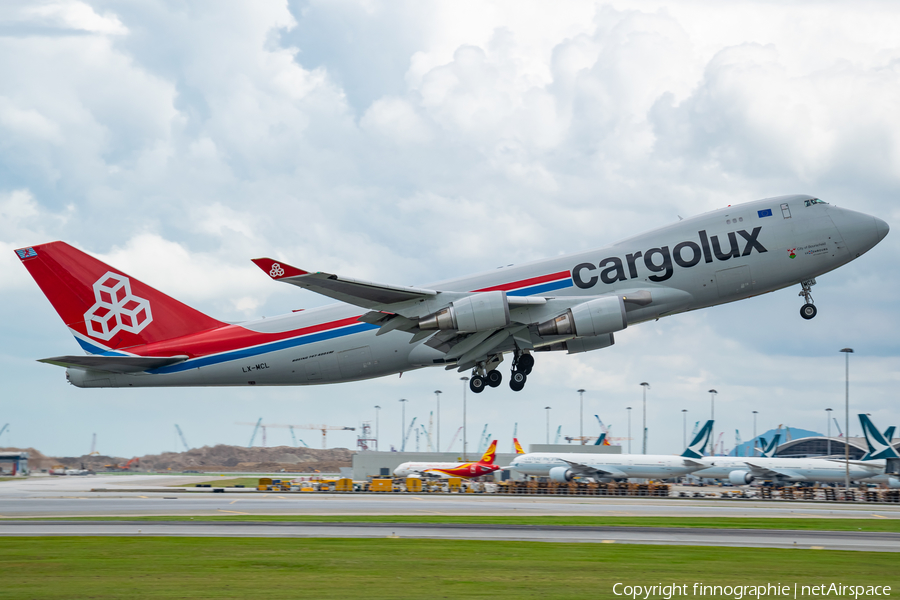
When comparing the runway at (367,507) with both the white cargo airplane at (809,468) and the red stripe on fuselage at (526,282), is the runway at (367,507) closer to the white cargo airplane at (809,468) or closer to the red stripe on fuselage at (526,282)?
the red stripe on fuselage at (526,282)

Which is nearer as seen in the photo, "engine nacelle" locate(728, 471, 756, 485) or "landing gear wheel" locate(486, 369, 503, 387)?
"landing gear wheel" locate(486, 369, 503, 387)

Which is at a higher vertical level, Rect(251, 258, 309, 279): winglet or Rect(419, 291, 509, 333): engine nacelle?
Rect(251, 258, 309, 279): winglet

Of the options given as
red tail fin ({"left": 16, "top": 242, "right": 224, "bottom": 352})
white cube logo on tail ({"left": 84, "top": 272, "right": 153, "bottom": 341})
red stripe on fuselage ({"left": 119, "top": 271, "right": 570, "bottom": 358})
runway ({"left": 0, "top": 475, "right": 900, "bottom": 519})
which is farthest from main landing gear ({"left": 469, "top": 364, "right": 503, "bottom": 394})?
white cube logo on tail ({"left": 84, "top": 272, "right": 153, "bottom": 341})

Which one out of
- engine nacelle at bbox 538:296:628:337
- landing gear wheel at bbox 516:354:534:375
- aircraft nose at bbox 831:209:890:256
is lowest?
landing gear wheel at bbox 516:354:534:375

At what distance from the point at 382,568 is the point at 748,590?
10007 millimetres

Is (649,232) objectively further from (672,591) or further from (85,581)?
(85,581)

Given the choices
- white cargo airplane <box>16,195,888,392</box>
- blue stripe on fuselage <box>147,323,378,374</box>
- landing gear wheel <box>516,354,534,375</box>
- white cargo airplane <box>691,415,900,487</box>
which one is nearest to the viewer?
white cargo airplane <box>16,195,888,392</box>

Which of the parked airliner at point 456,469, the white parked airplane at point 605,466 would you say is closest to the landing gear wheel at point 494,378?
the white parked airplane at point 605,466

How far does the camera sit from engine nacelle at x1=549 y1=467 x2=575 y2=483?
83312mm

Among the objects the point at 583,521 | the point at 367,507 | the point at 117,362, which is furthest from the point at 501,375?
the point at 117,362

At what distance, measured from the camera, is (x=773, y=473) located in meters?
88.4

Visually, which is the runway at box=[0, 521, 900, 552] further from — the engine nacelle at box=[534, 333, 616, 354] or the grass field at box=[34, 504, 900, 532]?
the engine nacelle at box=[534, 333, 616, 354]

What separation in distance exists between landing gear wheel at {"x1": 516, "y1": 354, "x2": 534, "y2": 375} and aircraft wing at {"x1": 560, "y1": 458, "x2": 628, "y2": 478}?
48465 millimetres

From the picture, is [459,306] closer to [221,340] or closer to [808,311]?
[221,340]
